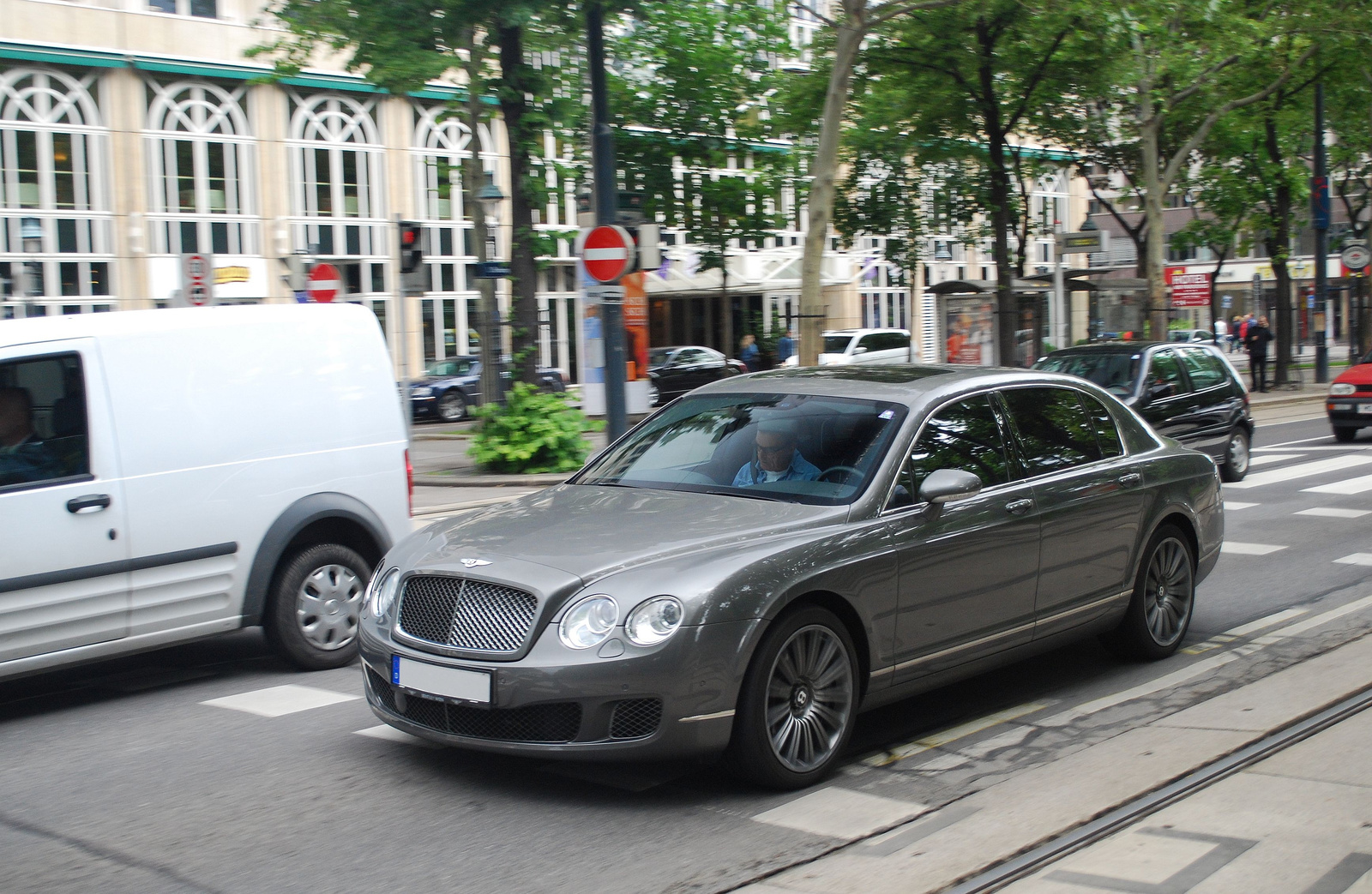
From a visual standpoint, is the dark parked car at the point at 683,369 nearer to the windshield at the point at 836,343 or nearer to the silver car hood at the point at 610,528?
the windshield at the point at 836,343

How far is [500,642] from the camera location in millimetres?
4605

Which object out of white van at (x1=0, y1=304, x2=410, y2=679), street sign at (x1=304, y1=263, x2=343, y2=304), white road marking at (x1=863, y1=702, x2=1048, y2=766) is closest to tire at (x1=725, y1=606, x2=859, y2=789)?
white road marking at (x1=863, y1=702, x2=1048, y2=766)

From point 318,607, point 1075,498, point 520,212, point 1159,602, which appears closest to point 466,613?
point 318,607

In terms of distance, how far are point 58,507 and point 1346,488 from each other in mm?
12758

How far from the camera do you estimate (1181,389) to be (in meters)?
15.0

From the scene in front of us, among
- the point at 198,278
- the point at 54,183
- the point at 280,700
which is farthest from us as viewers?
the point at 54,183

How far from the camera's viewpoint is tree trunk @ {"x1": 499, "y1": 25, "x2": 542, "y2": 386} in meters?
19.3

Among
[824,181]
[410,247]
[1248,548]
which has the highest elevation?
[824,181]

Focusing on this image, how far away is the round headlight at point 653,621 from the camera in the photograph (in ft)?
14.7

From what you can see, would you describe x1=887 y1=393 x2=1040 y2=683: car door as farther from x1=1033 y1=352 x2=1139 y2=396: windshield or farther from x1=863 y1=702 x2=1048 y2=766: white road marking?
x1=1033 y1=352 x2=1139 y2=396: windshield

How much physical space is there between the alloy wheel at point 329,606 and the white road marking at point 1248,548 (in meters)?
6.55

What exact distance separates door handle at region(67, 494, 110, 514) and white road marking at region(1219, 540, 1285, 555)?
7826 millimetres

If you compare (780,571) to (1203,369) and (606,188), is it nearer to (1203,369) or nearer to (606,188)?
(606,188)

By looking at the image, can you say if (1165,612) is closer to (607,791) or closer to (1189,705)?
(1189,705)
